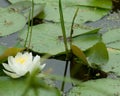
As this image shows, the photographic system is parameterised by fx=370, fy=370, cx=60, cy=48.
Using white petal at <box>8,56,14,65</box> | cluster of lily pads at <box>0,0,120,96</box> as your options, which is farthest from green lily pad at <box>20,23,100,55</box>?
white petal at <box>8,56,14,65</box>

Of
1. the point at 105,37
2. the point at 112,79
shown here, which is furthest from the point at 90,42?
the point at 112,79

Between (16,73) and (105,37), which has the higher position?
(16,73)

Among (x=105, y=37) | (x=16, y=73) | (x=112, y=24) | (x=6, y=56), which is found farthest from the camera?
(x=112, y=24)

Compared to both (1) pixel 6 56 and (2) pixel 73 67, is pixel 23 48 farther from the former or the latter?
(2) pixel 73 67

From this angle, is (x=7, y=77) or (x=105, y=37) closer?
(x=7, y=77)

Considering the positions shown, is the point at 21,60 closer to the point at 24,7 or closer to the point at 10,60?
the point at 10,60

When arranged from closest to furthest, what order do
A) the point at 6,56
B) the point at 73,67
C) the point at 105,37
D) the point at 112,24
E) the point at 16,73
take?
the point at 16,73
the point at 6,56
the point at 73,67
the point at 105,37
the point at 112,24

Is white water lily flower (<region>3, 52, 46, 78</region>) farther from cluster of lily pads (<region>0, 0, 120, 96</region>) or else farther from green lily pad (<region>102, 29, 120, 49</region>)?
green lily pad (<region>102, 29, 120, 49</region>)

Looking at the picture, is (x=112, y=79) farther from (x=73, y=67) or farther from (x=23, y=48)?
(x=23, y=48)
